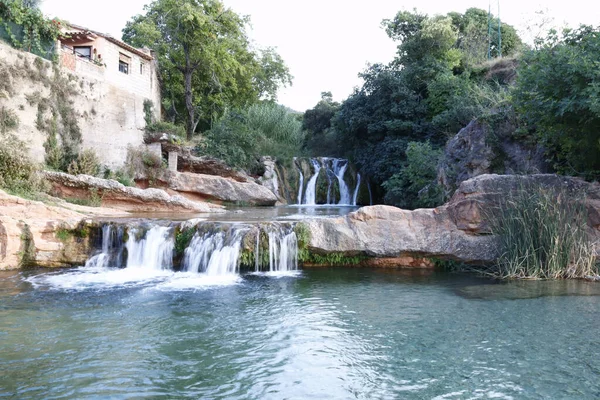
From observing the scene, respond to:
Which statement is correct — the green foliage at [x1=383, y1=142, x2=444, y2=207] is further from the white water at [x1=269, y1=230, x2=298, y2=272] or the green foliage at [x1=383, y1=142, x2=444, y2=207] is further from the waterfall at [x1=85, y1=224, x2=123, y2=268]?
the waterfall at [x1=85, y1=224, x2=123, y2=268]

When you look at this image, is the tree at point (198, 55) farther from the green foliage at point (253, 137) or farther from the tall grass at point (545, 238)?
the tall grass at point (545, 238)

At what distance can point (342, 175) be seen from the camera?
81.7 ft

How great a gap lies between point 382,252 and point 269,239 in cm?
240

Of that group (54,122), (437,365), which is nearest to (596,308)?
(437,365)

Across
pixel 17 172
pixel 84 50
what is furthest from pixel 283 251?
pixel 84 50

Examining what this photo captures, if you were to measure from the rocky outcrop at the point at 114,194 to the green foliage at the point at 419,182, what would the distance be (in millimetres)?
7433

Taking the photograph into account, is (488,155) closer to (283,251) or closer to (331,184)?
(283,251)

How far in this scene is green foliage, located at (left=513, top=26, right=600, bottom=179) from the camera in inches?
345

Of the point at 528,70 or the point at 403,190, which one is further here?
the point at 403,190

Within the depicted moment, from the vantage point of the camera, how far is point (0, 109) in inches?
672

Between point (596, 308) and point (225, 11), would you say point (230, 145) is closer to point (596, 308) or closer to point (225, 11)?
point (225, 11)

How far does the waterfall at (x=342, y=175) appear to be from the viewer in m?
24.3

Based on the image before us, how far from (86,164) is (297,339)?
15.8 m

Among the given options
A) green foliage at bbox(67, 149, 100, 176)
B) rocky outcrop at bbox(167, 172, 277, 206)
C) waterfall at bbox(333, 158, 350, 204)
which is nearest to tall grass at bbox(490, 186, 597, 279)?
rocky outcrop at bbox(167, 172, 277, 206)
